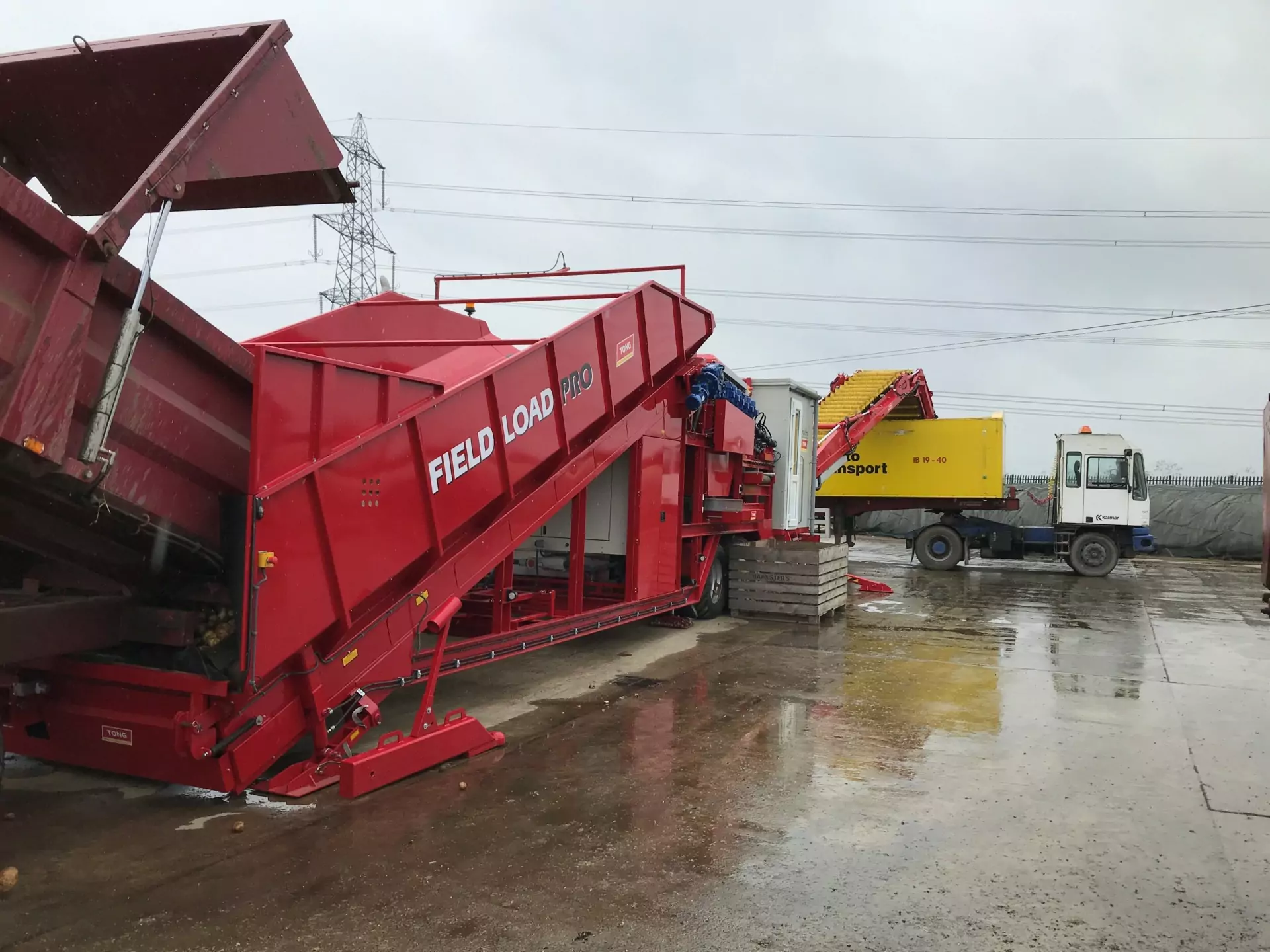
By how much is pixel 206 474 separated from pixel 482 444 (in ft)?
5.82

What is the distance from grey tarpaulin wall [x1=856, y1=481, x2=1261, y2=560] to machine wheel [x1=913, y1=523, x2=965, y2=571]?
6.39 m

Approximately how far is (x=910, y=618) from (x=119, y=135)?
10.7 m

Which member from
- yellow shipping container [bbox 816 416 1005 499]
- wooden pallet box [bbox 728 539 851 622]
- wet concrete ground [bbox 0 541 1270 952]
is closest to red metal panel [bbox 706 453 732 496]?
wooden pallet box [bbox 728 539 851 622]

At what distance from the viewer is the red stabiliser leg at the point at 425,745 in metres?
4.64

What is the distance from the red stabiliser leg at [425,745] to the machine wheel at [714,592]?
537cm

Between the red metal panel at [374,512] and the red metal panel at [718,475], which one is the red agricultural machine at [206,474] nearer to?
the red metal panel at [374,512]

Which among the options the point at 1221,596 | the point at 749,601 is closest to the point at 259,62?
the point at 749,601

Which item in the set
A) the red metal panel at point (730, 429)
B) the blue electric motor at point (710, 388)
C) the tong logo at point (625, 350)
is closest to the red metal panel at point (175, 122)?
the tong logo at point (625, 350)

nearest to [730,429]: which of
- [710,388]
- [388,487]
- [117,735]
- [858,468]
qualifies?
[710,388]

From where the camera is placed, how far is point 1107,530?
61.2ft

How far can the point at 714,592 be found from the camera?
36.3 feet

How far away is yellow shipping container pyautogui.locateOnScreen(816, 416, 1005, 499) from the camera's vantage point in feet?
60.5

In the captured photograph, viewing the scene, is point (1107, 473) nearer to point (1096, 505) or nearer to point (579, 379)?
point (1096, 505)

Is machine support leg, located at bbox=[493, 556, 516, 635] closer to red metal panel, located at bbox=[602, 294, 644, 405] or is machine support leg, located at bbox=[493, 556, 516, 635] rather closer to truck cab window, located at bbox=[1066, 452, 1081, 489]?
red metal panel, located at bbox=[602, 294, 644, 405]
